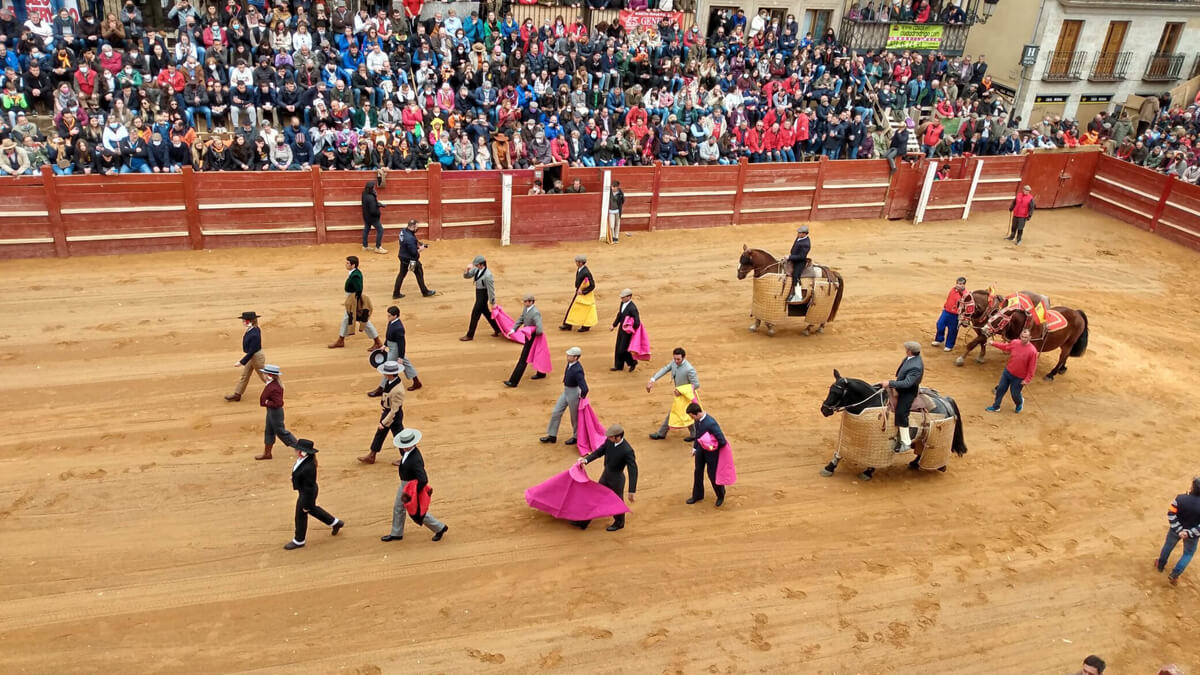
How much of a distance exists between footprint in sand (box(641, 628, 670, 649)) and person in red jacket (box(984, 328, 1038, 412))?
6.54m

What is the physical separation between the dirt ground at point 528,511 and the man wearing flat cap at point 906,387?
67 cm

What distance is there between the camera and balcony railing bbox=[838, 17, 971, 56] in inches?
1085

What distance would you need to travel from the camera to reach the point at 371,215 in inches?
635

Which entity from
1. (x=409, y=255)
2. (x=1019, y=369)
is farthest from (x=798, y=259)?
(x=409, y=255)

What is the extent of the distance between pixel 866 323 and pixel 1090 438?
13.4 ft

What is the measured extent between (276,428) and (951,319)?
32.4 feet

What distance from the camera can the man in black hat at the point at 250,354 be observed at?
10281 millimetres

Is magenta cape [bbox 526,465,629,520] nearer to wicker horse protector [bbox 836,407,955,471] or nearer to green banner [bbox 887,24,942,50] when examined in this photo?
wicker horse protector [bbox 836,407,955,471]

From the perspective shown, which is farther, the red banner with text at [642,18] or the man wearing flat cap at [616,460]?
the red banner with text at [642,18]

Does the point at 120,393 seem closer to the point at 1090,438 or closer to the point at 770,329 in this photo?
the point at 770,329

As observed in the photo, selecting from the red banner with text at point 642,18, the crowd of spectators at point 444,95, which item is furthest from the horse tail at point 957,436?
the red banner with text at point 642,18

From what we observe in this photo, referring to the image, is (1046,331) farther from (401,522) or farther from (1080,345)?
(401,522)

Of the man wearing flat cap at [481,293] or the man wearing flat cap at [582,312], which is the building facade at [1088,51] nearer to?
the man wearing flat cap at [582,312]

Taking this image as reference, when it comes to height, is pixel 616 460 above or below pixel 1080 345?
below
